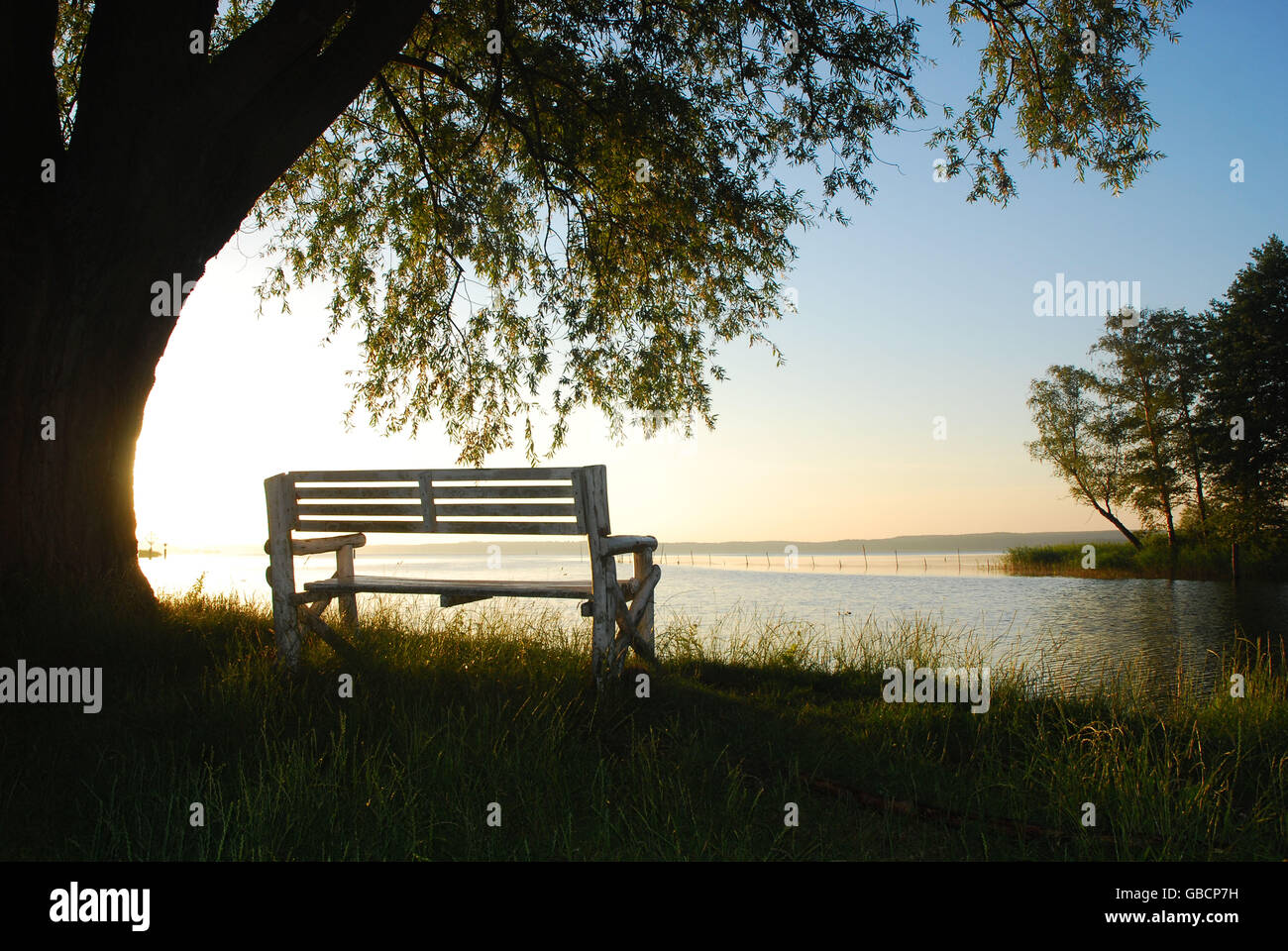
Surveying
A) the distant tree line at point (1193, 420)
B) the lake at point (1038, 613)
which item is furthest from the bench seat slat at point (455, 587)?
the distant tree line at point (1193, 420)

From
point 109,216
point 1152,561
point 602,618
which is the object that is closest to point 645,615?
point 602,618

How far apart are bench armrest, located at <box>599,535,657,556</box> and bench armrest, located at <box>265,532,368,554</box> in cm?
193

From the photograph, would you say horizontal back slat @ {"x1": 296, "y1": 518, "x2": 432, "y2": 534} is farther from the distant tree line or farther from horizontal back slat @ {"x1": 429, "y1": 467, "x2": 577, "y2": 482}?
the distant tree line

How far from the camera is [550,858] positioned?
10.8 feet

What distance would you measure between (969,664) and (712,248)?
21.0 ft

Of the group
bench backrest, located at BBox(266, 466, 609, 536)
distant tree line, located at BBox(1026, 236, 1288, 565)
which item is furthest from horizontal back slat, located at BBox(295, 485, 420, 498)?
distant tree line, located at BBox(1026, 236, 1288, 565)

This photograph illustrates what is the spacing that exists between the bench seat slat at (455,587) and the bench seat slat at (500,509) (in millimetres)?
564

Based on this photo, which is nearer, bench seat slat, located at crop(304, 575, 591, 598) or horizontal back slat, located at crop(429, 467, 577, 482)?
horizontal back slat, located at crop(429, 467, 577, 482)

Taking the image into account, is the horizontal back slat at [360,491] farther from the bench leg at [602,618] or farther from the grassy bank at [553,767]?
the bench leg at [602,618]

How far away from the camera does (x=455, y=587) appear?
6.02 m

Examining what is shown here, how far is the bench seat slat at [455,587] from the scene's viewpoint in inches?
225

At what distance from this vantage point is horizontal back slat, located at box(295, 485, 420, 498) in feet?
19.2

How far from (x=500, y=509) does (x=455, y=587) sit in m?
0.84

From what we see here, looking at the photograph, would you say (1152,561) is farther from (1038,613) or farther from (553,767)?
(553,767)
